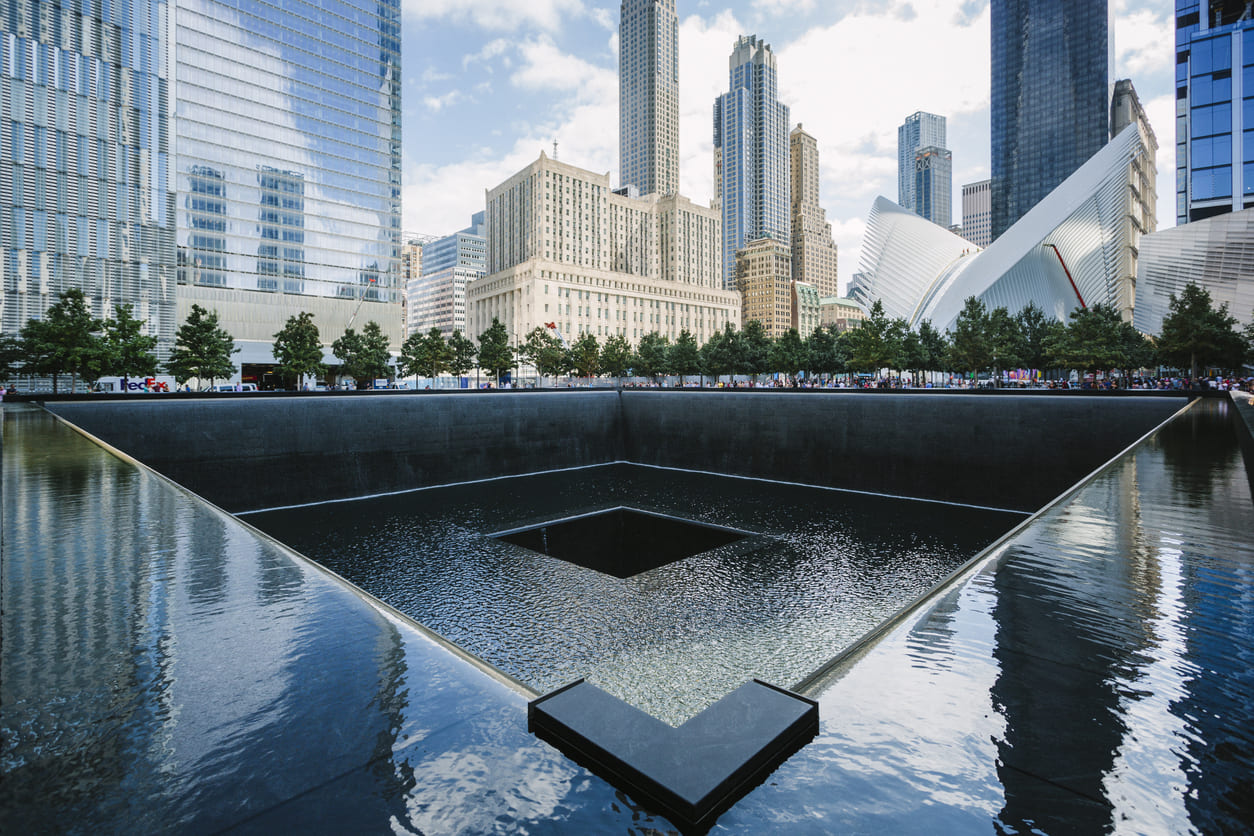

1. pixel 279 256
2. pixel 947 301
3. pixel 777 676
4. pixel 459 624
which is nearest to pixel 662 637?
pixel 777 676

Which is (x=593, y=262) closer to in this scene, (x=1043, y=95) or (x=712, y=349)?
(x=712, y=349)

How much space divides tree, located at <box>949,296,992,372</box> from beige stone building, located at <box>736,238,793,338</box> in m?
87.8

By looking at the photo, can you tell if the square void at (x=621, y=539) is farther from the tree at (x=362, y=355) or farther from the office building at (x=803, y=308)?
the office building at (x=803, y=308)

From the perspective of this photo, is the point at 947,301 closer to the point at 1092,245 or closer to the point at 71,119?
the point at 1092,245

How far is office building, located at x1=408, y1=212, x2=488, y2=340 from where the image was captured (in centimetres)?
13950

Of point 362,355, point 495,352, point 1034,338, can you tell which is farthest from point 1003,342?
point 362,355

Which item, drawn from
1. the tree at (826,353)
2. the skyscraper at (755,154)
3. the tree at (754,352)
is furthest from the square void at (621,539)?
the skyscraper at (755,154)

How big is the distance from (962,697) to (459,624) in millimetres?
7024

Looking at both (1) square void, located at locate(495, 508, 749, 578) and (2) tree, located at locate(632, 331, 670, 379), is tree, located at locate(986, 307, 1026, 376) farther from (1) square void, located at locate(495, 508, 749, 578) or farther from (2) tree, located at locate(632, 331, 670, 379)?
(1) square void, located at locate(495, 508, 749, 578)

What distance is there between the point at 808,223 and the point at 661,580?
17291 cm

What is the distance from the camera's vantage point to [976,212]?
19312 cm

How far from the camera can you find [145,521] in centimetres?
435

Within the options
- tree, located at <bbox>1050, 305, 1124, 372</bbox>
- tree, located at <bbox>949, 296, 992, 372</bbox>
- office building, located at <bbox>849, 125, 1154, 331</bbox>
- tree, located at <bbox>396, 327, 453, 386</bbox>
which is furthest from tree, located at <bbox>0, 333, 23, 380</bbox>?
office building, located at <bbox>849, 125, 1154, 331</bbox>

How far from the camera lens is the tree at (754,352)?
4942 cm
